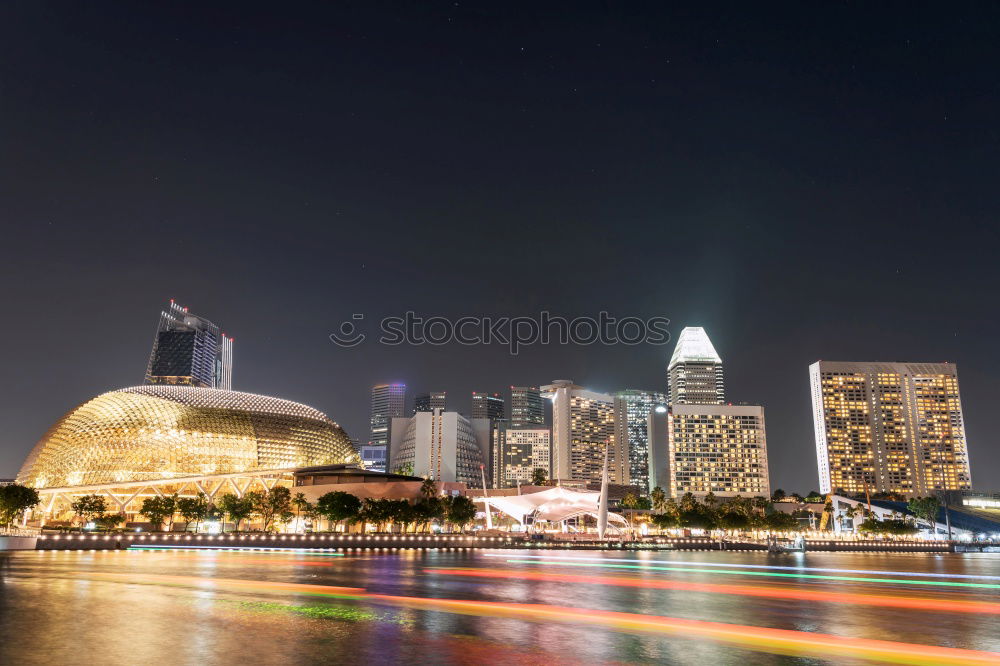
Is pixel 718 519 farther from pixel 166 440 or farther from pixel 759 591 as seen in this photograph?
pixel 759 591

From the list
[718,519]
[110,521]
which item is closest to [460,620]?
Result: [110,521]

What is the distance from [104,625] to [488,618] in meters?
7.84

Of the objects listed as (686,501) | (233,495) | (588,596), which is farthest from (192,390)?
(588,596)

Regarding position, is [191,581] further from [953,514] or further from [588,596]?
[953,514]

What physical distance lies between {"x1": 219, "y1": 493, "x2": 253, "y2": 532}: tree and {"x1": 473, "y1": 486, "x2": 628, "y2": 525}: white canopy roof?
4029cm

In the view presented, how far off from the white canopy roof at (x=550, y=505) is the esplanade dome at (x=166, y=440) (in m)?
38.9

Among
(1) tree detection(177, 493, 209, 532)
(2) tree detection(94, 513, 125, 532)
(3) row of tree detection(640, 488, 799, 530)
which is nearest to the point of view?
(2) tree detection(94, 513, 125, 532)

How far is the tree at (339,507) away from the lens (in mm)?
100312

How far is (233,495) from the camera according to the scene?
105500mm

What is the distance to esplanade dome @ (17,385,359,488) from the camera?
11650cm

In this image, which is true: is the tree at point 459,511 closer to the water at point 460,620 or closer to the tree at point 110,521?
the tree at point 110,521

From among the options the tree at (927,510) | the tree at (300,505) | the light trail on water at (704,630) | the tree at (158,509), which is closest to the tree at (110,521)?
the tree at (158,509)

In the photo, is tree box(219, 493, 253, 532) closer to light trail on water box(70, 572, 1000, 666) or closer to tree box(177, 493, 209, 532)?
tree box(177, 493, 209, 532)

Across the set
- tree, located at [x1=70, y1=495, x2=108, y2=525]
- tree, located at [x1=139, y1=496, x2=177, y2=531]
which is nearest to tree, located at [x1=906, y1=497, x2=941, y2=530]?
tree, located at [x1=139, y1=496, x2=177, y2=531]
